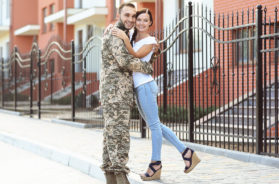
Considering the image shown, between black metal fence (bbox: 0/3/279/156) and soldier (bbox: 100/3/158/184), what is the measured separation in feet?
8.52

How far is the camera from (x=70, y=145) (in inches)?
421

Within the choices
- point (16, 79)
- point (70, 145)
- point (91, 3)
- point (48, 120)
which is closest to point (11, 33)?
point (91, 3)

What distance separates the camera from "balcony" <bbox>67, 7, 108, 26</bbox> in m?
30.6

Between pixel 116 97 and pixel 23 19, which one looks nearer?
pixel 116 97

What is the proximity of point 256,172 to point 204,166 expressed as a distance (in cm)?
79

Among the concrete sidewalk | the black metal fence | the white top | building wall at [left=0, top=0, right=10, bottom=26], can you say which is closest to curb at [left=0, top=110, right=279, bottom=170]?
the concrete sidewalk

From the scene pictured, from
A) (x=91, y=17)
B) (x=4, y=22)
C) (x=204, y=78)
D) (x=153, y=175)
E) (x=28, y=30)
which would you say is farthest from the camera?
(x=4, y=22)

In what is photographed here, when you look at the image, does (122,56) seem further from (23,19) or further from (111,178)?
(23,19)

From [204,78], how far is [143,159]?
7805 mm

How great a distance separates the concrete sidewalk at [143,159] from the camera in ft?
22.9

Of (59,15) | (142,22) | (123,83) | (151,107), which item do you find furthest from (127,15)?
(59,15)

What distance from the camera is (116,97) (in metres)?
6.19

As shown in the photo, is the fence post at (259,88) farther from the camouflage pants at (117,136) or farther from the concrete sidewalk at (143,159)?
the camouflage pants at (117,136)

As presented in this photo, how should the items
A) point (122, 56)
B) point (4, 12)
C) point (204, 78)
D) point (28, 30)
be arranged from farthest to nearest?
point (4, 12) → point (28, 30) → point (204, 78) → point (122, 56)
